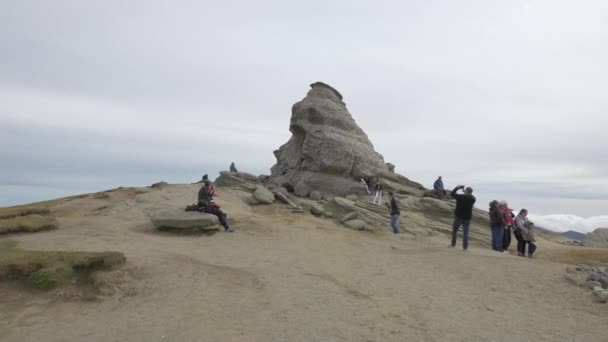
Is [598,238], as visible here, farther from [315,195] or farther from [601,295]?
[601,295]

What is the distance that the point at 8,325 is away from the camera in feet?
35.2

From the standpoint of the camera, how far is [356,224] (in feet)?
93.9

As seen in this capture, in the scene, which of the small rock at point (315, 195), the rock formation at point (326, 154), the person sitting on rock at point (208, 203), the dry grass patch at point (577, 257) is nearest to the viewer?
the dry grass patch at point (577, 257)

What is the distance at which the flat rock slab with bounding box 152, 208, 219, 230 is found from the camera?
22.5 metres

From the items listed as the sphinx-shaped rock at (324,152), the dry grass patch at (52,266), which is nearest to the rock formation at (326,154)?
the sphinx-shaped rock at (324,152)

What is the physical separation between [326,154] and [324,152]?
378mm

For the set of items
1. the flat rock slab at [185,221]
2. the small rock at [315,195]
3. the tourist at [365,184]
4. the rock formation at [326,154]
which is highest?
the rock formation at [326,154]

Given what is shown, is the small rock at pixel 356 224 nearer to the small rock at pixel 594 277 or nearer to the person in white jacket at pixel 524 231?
the person in white jacket at pixel 524 231

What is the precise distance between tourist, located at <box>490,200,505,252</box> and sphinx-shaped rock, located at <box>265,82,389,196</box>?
17913mm

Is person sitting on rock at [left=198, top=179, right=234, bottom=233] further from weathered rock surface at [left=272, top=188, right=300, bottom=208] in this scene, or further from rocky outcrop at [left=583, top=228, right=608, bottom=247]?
rocky outcrop at [left=583, top=228, right=608, bottom=247]

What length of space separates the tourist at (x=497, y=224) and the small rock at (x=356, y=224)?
9410mm

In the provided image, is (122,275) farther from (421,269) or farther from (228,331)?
(421,269)

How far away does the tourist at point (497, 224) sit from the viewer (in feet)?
70.9

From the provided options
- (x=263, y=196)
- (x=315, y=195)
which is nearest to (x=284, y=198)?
(x=263, y=196)
